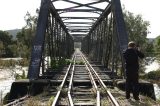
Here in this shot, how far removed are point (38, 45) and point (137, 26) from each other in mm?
29530

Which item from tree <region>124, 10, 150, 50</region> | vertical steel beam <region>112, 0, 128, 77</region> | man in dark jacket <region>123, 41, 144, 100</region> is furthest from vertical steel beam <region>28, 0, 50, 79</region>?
tree <region>124, 10, 150, 50</region>

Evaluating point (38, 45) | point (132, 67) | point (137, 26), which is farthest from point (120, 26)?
point (137, 26)

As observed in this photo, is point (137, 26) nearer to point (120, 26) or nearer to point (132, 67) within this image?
point (120, 26)

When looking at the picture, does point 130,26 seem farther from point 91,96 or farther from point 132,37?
point 91,96

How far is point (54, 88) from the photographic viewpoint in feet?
44.2

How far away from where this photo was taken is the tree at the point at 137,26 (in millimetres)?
43684

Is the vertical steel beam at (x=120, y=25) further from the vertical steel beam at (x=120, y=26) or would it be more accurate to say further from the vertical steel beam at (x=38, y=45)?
the vertical steel beam at (x=38, y=45)

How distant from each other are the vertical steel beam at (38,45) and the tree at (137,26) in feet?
82.9

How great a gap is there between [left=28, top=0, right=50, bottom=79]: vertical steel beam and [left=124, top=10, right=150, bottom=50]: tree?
25270 millimetres

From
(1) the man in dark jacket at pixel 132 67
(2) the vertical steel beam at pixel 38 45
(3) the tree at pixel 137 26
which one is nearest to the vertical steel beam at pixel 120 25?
(2) the vertical steel beam at pixel 38 45

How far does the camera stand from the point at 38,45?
1631cm

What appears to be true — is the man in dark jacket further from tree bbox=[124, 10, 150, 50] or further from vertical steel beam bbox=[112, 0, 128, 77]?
tree bbox=[124, 10, 150, 50]

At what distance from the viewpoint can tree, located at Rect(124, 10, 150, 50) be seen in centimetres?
4368

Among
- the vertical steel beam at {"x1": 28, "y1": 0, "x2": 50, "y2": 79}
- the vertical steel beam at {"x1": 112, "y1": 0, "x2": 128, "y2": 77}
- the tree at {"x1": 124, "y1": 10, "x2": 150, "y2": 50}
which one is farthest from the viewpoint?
the tree at {"x1": 124, "y1": 10, "x2": 150, "y2": 50}
